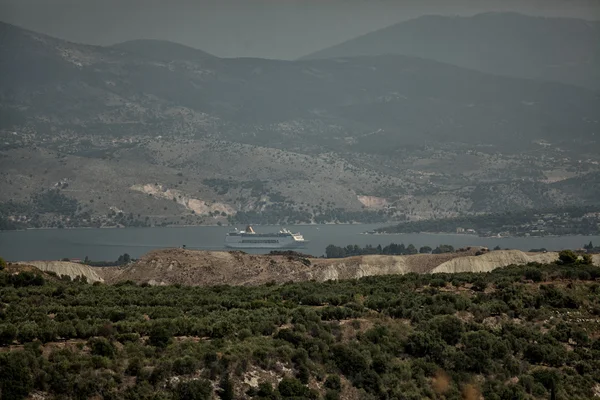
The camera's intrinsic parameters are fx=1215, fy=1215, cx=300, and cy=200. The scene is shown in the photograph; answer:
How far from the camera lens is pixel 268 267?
3046 inches

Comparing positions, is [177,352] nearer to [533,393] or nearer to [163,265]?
[533,393]

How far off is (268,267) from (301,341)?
35564mm

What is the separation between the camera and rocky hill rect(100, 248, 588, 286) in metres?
74.1

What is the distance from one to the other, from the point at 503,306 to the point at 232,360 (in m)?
16.9

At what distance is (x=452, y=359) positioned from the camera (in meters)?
43.8

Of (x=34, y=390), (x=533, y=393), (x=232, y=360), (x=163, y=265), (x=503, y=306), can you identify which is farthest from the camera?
(x=163, y=265)

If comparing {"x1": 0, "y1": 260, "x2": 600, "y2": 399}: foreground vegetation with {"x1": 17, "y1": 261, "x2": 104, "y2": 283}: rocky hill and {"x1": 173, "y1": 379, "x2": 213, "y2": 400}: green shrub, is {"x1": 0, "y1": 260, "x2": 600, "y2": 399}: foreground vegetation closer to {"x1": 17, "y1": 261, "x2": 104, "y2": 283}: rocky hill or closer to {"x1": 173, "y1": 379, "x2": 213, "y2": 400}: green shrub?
{"x1": 173, "y1": 379, "x2": 213, "y2": 400}: green shrub

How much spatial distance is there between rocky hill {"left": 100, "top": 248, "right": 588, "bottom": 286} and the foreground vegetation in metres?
16.4

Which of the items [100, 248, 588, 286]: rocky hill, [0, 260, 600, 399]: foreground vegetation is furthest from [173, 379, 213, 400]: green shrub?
[100, 248, 588, 286]: rocky hill

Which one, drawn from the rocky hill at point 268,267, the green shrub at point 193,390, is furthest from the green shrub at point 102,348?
the rocky hill at point 268,267

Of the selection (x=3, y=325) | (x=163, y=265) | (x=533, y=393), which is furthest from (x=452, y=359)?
(x=163, y=265)

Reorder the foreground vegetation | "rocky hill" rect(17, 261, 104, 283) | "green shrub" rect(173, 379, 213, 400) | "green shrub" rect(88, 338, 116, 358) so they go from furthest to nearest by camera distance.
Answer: "rocky hill" rect(17, 261, 104, 283) < "green shrub" rect(88, 338, 116, 358) < the foreground vegetation < "green shrub" rect(173, 379, 213, 400)

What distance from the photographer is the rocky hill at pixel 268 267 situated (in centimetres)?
7406

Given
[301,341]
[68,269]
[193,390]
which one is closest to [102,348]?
[193,390]
